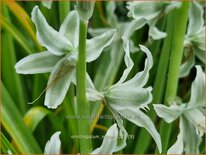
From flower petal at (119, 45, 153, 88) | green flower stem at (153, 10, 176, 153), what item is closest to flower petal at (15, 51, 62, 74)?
flower petal at (119, 45, 153, 88)

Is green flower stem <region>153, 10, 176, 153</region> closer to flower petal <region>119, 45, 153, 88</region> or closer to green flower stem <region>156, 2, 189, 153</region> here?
green flower stem <region>156, 2, 189, 153</region>

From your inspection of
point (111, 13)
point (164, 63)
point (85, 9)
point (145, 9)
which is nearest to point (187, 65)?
point (164, 63)

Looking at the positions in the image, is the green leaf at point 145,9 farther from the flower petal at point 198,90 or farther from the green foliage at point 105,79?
the flower petal at point 198,90

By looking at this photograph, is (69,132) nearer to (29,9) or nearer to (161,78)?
(161,78)

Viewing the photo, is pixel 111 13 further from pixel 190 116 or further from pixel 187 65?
pixel 190 116

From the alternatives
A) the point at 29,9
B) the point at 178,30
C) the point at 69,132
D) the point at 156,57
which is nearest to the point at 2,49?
the point at 29,9
